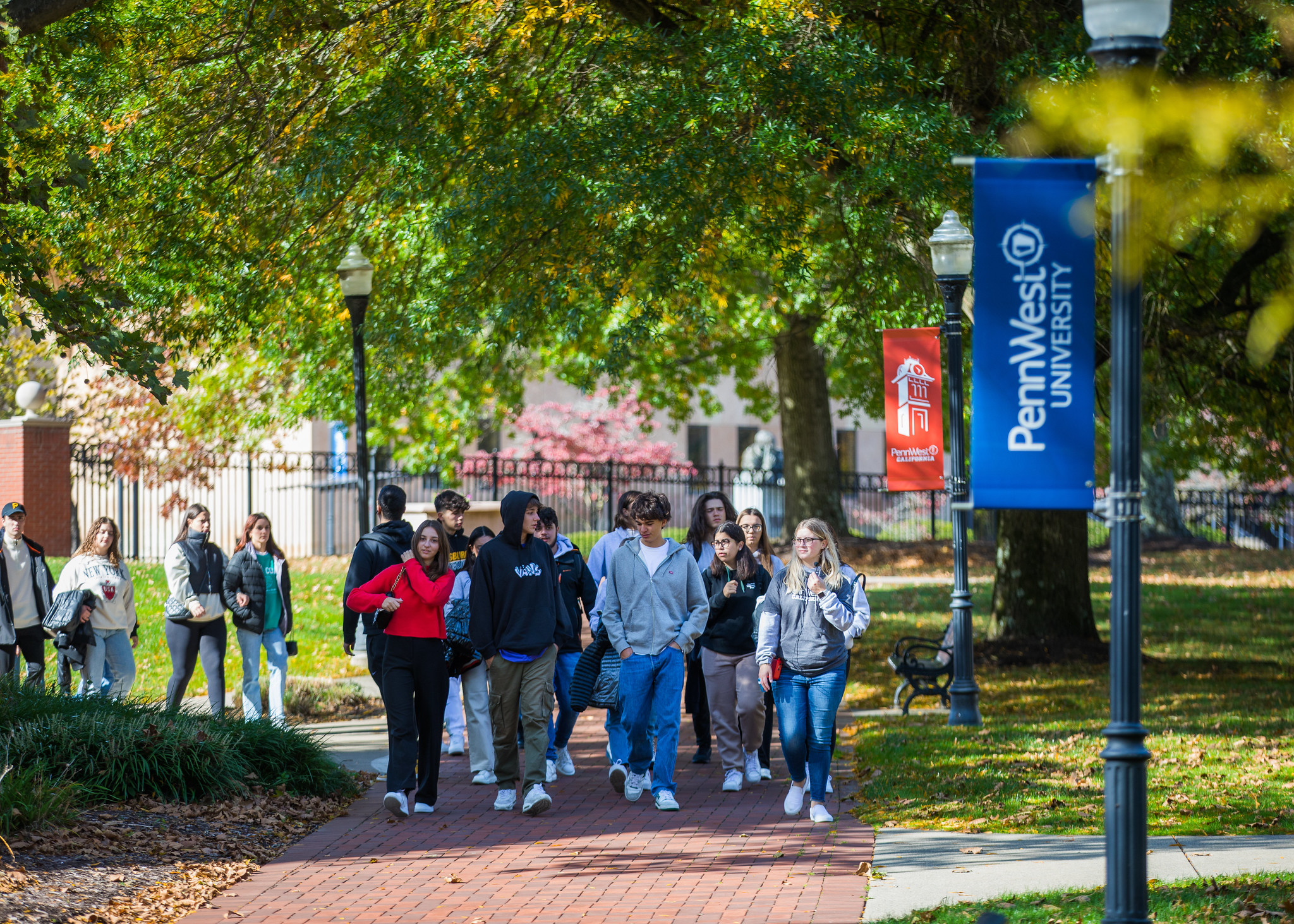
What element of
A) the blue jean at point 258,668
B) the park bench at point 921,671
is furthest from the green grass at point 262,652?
the park bench at point 921,671

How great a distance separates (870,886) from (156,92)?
962 centimetres

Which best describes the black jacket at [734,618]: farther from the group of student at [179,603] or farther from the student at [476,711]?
the group of student at [179,603]

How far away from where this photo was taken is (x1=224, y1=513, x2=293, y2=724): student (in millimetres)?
10969

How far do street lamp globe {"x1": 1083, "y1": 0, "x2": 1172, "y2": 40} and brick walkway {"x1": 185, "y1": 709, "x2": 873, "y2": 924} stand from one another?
12.8 ft

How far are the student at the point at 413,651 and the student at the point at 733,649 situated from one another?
72.2 inches

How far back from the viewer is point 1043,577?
53.7ft

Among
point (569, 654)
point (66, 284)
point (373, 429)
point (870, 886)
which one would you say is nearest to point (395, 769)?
point (569, 654)

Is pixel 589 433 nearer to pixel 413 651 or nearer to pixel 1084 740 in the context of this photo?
pixel 1084 740

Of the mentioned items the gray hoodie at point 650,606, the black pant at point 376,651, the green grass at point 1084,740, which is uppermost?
the gray hoodie at point 650,606

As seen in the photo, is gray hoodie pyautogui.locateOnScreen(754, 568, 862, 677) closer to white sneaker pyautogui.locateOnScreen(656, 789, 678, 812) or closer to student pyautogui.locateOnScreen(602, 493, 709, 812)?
student pyautogui.locateOnScreen(602, 493, 709, 812)

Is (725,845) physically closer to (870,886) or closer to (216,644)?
(870,886)

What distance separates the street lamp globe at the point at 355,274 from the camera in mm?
12648

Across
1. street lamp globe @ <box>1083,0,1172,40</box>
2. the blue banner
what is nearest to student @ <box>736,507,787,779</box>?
the blue banner

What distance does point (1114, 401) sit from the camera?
4855 mm
